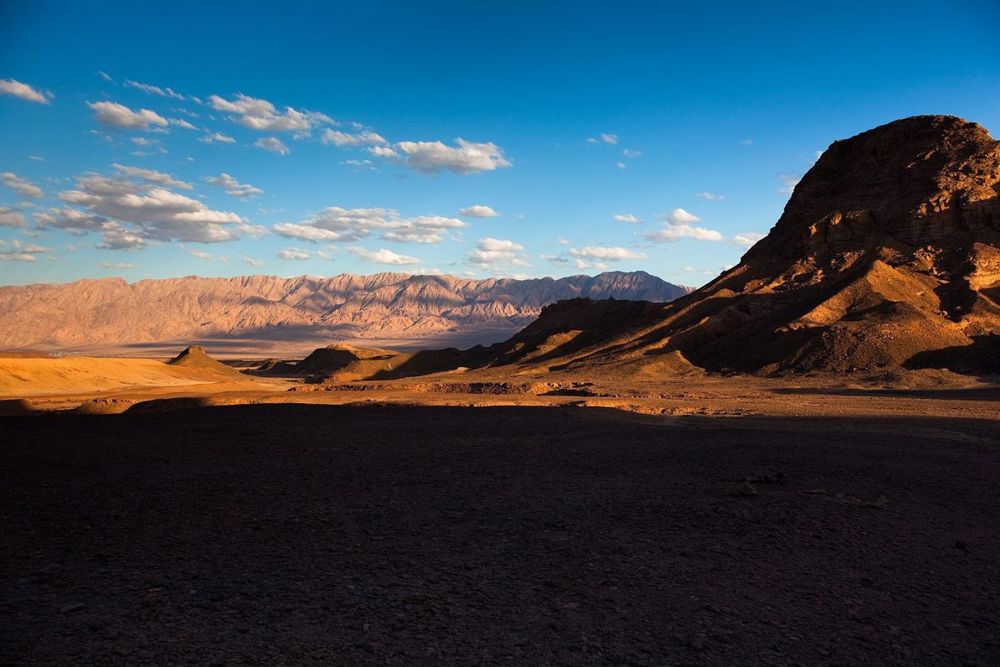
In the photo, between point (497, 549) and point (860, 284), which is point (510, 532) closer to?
point (497, 549)

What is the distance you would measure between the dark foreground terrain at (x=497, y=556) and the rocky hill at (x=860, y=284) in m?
33.6

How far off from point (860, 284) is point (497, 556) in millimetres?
53456

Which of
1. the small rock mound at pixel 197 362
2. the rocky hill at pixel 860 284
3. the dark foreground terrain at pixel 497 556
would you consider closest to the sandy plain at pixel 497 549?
the dark foreground terrain at pixel 497 556

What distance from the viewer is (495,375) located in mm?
55812

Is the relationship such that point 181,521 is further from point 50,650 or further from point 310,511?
point 50,650

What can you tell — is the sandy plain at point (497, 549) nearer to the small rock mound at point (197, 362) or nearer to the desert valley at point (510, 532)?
the desert valley at point (510, 532)

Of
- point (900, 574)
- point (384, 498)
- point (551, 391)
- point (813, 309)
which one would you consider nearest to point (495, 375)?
point (551, 391)

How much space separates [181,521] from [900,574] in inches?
326

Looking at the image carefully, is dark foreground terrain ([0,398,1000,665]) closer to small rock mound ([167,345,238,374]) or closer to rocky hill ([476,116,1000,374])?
rocky hill ([476,116,1000,374])

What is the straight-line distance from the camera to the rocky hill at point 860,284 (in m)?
44.9

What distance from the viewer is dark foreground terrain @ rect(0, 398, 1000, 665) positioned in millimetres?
5031

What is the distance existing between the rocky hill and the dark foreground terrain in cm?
3361

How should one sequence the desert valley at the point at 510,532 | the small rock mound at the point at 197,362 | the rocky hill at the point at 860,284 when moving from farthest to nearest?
the small rock mound at the point at 197,362 → the rocky hill at the point at 860,284 → the desert valley at the point at 510,532

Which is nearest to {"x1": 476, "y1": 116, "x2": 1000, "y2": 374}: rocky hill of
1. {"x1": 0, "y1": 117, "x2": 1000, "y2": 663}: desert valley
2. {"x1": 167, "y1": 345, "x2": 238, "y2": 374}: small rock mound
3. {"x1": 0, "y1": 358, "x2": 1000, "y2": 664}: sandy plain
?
{"x1": 0, "y1": 117, "x2": 1000, "y2": 663}: desert valley
